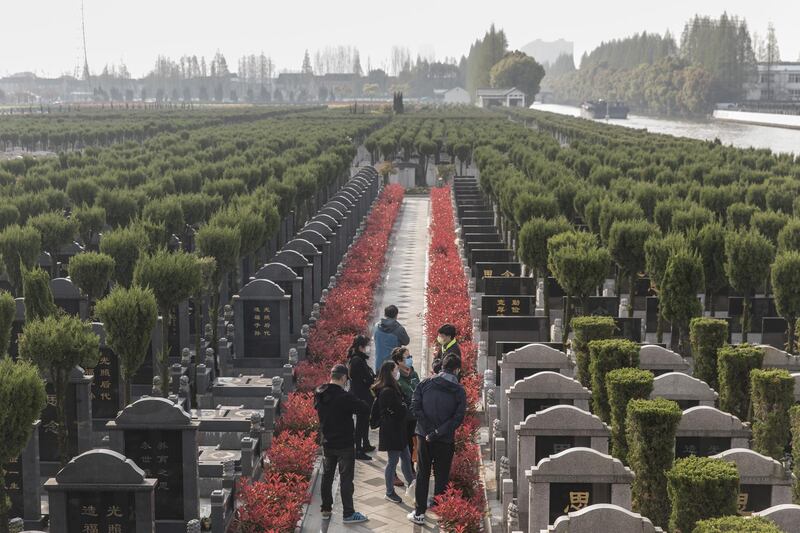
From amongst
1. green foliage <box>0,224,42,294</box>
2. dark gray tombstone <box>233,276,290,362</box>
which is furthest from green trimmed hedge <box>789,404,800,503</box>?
green foliage <box>0,224,42,294</box>

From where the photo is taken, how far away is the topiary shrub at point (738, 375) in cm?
1869

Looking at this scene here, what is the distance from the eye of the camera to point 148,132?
11012 cm

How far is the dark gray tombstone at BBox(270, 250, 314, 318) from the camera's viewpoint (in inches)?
1153

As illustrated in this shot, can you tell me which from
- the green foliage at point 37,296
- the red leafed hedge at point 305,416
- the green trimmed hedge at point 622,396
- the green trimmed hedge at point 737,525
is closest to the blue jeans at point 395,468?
the red leafed hedge at point 305,416

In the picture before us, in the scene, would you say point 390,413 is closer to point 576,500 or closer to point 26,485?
point 576,500

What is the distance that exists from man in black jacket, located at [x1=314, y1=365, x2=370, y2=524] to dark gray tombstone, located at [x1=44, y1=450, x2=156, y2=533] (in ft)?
9.44

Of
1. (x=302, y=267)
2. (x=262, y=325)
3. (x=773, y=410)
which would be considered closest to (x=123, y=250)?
(x=262, y=325)

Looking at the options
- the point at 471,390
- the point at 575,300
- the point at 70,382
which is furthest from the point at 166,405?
the point at 575,300

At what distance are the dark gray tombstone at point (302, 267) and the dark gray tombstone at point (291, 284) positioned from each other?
1.84m

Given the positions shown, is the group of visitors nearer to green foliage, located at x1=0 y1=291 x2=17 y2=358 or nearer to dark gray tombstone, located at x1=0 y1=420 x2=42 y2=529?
dark gray tombstone, located at x1=0 y1=420 x2=42 y2=529

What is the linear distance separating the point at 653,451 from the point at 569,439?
1.48 m

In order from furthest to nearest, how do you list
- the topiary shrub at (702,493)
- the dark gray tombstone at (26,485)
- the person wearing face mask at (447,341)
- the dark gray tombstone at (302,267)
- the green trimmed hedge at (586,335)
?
the dark gray tombstone at (302,267) → the green trimmed hedge at (586,335) → the person wearing face mask at (447,341) → the dark gray tombstone at (26,485) → the topiary shrub at (702,493)

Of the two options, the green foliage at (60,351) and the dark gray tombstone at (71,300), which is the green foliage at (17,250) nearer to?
the dark gray tombstone at (71,300)

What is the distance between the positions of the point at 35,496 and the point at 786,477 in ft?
34.4
